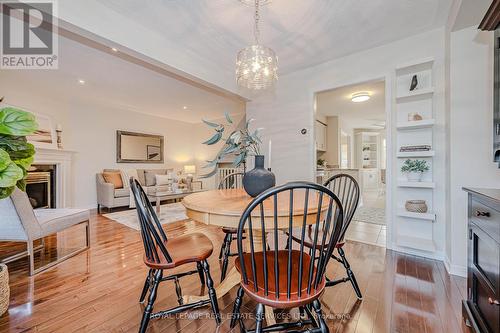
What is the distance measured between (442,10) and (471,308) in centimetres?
250

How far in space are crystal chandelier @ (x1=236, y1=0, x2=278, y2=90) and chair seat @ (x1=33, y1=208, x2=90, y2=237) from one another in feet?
7.76

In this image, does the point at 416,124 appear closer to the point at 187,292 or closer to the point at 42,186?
the point at 187,292

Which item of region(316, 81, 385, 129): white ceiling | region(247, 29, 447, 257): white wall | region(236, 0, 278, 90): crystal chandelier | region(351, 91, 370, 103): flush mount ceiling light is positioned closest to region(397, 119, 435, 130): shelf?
region(247, 29, 447, 257): white wall

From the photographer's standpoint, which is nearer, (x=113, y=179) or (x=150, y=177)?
(x=113, y=179)

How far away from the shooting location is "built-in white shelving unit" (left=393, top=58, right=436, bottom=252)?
2.41 metres

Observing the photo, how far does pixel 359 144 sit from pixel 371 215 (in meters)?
4.35

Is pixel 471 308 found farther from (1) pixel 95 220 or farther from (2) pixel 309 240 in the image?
(1) pixel 95 220

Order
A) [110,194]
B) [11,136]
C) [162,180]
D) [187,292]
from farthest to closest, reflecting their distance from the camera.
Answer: [162,180], [110,194], [187,292], [11,136]

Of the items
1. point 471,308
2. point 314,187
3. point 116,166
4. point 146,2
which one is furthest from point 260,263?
point 116,166

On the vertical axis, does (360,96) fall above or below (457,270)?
above

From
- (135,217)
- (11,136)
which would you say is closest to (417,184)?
(11,136)

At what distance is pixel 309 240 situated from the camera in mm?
1576

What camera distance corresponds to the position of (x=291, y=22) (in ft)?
7.52

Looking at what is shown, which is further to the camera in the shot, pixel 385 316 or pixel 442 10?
pixel 442 10
